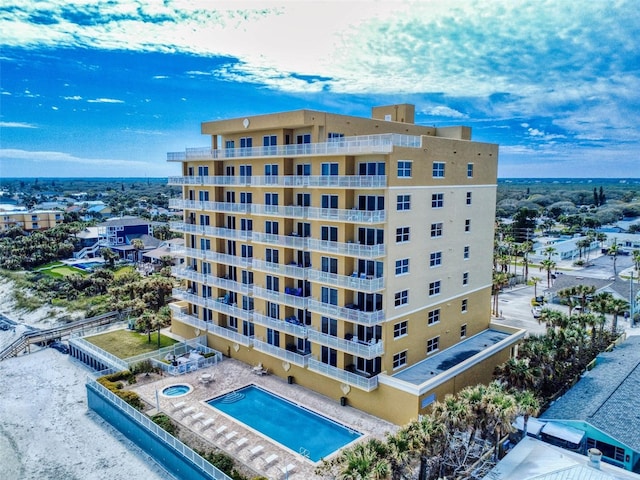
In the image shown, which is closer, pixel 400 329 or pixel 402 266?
pixel 402 266

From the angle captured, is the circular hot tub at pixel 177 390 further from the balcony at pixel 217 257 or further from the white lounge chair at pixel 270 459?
the white lounge chair at pixel 270 459

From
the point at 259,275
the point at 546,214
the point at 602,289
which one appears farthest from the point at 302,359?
the point at 546,214

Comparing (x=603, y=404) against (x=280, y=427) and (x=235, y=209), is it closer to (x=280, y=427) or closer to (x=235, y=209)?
(x=280, y=427)

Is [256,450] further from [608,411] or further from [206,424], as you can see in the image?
[608,411]

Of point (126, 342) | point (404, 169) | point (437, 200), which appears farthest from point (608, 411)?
point (126, 342)

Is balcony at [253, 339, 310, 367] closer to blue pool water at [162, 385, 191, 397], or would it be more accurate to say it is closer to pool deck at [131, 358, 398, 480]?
pool deck at [131, 358, 398, 480]

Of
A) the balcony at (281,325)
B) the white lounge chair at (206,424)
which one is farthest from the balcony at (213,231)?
the white lounge chair at (206,424)

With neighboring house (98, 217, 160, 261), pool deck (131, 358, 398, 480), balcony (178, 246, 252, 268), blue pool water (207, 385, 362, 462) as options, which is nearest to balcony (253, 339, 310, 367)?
pool deck (131, 358, 398, 480)
